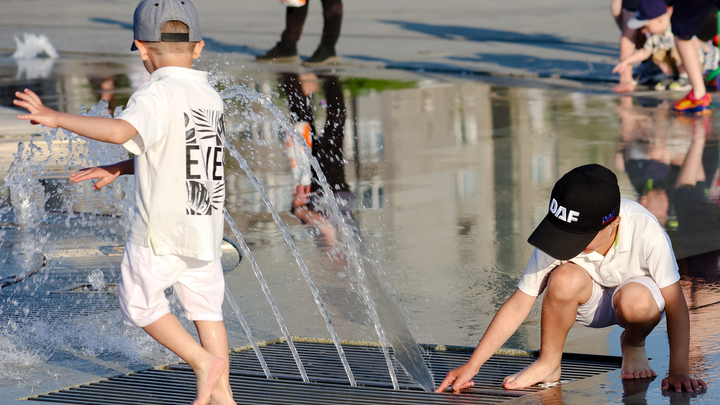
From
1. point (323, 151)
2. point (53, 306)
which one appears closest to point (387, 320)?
point (53, 306)

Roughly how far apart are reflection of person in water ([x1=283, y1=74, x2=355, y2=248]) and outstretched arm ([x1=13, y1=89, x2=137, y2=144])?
8.49 ft

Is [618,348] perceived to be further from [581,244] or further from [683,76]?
[683,76]

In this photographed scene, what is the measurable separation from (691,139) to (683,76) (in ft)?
9.17

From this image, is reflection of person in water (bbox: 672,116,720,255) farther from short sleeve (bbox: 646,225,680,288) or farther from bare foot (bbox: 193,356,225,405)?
bare foot (bbox: 193,356,225,405)

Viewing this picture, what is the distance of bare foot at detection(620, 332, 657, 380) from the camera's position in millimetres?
3414

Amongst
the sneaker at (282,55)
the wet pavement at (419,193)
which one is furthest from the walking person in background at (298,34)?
the wet pavement at (419,193)

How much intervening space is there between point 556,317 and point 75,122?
5.70 feet

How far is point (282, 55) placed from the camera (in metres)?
13.6

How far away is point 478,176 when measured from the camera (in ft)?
23.0

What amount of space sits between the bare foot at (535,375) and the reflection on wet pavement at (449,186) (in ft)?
0.71

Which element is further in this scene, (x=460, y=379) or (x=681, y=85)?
(x=681, y=85)

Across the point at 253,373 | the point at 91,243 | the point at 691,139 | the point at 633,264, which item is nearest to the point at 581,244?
the point at 633,264

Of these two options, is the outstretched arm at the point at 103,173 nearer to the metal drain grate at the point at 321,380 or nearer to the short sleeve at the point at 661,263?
the metal drain grate at the point at 321,380

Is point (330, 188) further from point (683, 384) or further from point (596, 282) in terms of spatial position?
point (683, 384)
